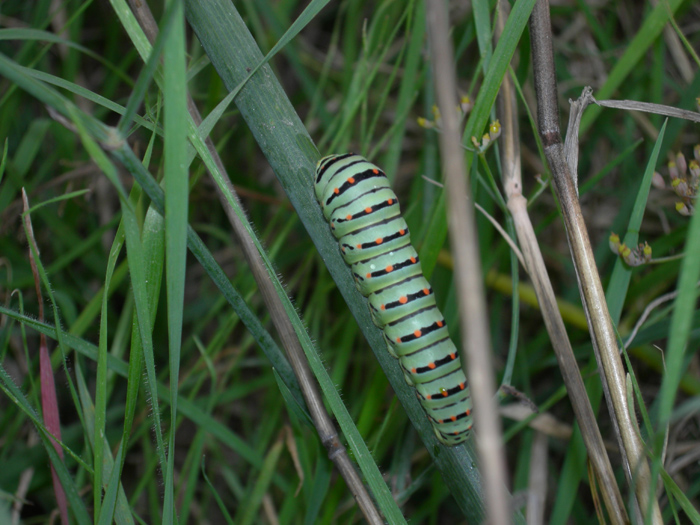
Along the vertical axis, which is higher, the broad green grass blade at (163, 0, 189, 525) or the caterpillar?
the broad green grass blade at (163, 0, 189, 525)

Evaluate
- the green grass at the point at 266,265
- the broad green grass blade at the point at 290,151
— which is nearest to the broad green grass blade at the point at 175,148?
the green grass at the point at 266,265

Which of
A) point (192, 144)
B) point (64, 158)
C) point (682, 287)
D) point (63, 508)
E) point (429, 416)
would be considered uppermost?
point (64, 158)

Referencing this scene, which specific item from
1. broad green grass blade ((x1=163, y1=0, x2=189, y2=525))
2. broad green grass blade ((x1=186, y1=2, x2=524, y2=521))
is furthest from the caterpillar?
broad green grass blade ((x1=163, y1=0, x2=189, y2=525))

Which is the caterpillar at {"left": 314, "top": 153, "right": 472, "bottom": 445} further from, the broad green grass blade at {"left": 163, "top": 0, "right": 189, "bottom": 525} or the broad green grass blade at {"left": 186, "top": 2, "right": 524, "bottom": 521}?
the broad green grass blade at {"left": 163, "top": 0, "right": 189, "bottom": 525}

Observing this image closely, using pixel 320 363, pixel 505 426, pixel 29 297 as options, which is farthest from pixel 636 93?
pixel 29 297

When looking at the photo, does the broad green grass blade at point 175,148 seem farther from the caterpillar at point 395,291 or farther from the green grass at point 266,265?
the caterpillar at point 395,291

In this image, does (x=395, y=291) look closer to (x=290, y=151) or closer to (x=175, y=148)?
(x=290, y=151)

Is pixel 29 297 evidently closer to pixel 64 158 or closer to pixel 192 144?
pixel 64 158
